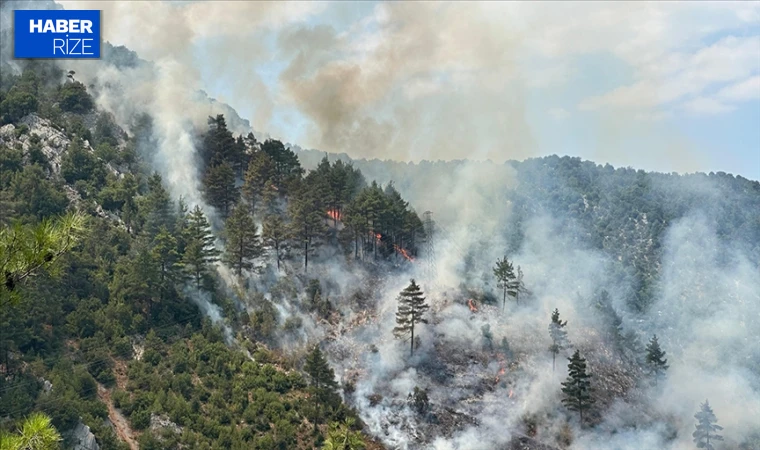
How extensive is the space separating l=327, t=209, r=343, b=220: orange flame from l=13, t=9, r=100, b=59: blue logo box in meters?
49.7

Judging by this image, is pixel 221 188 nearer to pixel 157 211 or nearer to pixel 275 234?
pixel 275 234

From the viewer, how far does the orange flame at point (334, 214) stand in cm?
10425

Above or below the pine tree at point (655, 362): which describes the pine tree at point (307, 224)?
above

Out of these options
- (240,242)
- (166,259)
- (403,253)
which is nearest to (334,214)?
(403,253)

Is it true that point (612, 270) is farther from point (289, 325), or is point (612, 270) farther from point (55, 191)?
point (55, 191)

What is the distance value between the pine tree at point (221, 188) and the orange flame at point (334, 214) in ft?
49.6

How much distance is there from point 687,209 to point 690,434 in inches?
A: 3934

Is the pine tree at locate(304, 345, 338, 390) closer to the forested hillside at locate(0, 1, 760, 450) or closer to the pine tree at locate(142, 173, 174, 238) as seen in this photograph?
the forested hillside at locate(0, 1, 760, 450)

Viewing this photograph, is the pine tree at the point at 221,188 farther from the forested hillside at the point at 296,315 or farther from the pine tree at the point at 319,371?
the pine tree at the point at 319,371

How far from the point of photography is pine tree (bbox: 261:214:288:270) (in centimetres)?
8994

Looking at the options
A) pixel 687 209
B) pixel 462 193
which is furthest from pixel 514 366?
pixel 687 209

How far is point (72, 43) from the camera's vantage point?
203 feet

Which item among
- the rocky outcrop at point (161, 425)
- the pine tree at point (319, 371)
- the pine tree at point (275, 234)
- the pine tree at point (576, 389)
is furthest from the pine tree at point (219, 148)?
the pine tree at point (576, 389)

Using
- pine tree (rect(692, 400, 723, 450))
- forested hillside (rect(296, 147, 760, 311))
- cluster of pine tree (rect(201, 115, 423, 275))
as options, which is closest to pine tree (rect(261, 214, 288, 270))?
cluster of pine tree (rect(201, 115, 423, 275))
